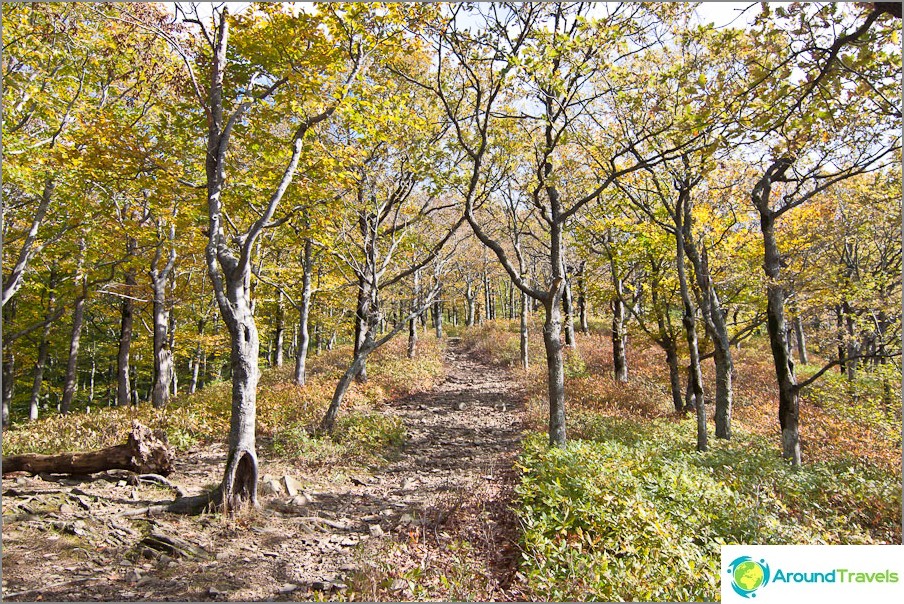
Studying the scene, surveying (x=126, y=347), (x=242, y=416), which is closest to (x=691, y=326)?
(x=242, y=416)

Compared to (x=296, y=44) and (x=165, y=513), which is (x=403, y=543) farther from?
(x=296, y=44)

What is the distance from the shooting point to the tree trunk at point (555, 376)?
9.24m

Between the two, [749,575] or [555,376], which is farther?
[555,376]

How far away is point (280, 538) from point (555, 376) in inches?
226

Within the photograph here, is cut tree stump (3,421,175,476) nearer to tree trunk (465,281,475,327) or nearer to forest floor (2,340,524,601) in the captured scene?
forest floor (2,340,524,601)

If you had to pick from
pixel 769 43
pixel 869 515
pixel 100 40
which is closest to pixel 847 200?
pixel 869 515

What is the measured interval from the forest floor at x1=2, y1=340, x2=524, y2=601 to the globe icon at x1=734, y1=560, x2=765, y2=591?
2191 mm

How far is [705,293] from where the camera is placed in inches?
433

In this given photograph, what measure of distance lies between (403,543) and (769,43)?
7.42m

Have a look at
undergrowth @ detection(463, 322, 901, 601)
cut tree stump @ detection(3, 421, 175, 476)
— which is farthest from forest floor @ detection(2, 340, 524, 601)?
undergrowth @ detection(463, 322, 901, 601)

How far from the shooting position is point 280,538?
6.57 meters

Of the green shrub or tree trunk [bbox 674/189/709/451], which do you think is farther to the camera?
tree trunk [bbox 674/189/709/451]

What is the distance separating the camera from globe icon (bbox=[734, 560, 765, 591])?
14.4 ft

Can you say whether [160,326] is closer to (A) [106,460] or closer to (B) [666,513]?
(A) [106,460]
